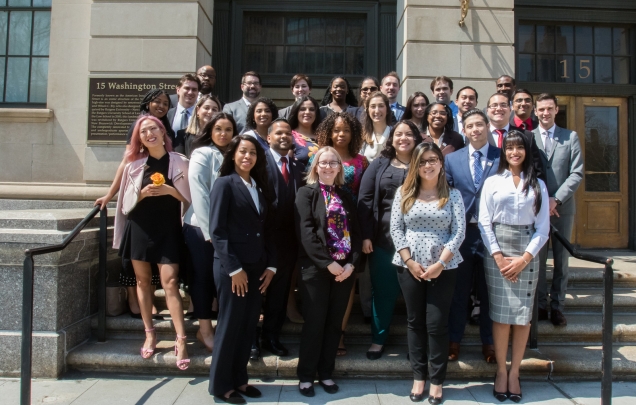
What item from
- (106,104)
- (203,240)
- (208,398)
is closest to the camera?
(208,398)

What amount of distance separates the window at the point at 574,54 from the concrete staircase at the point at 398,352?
4.67 m

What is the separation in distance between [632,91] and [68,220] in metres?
9.06

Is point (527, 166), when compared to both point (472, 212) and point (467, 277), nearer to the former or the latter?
point (472, 212)

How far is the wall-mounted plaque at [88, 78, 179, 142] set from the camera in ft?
23.5

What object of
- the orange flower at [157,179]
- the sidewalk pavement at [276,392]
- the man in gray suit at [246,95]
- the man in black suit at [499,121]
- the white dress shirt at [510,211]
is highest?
the man in gray suit at [246,95]

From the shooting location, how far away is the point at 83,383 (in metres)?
4.36

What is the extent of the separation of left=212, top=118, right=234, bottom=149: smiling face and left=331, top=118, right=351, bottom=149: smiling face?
0.96 metres

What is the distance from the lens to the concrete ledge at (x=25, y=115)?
745cm

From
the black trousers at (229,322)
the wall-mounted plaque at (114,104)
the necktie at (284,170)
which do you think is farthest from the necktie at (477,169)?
the wall-mounted plaque at (114,104)

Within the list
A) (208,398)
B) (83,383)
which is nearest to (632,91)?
(208,398)

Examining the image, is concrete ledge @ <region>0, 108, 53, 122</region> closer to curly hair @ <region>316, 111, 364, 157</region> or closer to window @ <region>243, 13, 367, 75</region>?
window @ <region>243, 13, 367, 75</region>

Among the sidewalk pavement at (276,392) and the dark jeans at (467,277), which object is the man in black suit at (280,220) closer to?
→ the sidewalk pavement at (276,392)

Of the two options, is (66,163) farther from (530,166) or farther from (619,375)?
(619,375)

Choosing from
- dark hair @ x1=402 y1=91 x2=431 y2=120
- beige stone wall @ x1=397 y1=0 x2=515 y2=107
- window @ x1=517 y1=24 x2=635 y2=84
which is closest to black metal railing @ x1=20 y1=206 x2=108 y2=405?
dark hair @ x1=402 y1=91 x2=431 y2=120
